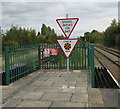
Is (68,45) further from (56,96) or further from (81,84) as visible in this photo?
(56,96)

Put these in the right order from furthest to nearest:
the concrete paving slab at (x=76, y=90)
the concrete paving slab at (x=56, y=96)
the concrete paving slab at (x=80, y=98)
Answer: the concrete paving slab at (x=76, y=90) < the concrete paving slab at (x=56, y=96) < the concrete paving slab at (x=80, y=98)

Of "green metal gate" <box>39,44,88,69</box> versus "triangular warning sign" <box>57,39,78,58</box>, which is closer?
"triangular warning sign" <box>57,39,78,58</box>

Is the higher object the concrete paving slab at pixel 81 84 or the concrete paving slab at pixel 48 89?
the concrete paving slab at pixel 81 84

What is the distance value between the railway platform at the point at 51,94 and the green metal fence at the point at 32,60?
599 mm

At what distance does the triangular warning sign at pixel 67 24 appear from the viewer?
6.59 meters

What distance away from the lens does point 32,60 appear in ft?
32.6

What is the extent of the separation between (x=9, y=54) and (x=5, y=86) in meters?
1.24

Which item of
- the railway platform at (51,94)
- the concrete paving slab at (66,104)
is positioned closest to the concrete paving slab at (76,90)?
the railway platform at (51,94)

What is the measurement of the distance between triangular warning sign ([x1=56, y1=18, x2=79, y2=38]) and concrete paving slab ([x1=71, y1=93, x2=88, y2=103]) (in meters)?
2.16

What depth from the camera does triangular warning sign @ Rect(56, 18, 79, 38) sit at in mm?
6587

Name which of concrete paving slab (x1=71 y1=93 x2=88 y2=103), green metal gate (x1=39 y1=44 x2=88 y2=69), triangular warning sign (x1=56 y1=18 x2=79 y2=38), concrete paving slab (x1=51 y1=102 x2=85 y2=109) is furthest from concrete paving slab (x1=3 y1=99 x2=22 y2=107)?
green metal gate (x1=39 y1=44 x2=88 y2=69)

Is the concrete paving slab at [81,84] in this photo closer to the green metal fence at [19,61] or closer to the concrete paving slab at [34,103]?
the concrete paving slab at [34,103]

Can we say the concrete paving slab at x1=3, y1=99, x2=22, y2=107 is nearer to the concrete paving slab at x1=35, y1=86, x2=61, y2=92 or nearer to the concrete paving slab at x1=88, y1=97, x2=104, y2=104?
the concrete paving slab at x1=35, y1=86, x2=61, y2=92

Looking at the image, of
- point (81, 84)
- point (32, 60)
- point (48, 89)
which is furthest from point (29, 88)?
point (32, 60)
